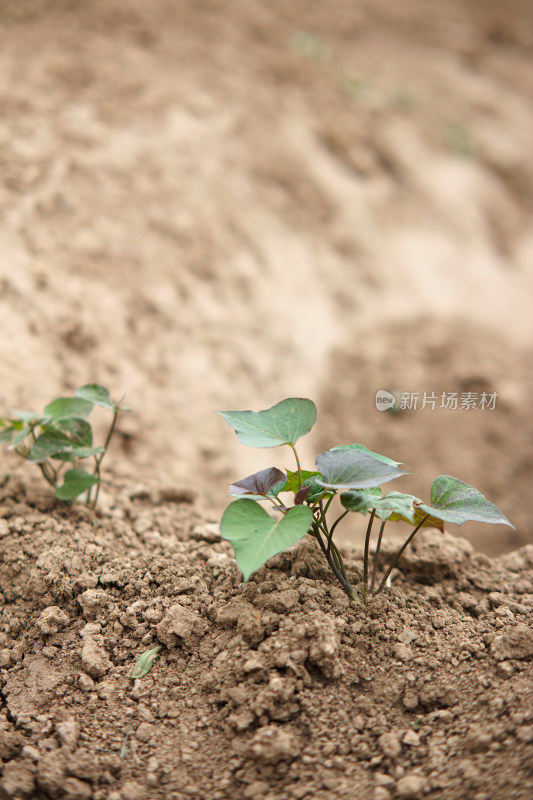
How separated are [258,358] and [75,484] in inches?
80.0

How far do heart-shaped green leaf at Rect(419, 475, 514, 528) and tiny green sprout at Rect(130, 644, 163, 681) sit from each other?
2.23ft

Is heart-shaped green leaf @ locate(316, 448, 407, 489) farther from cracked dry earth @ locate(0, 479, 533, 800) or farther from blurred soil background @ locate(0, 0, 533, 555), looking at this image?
blurred soil background @ locate(0, 0, 533, 555)

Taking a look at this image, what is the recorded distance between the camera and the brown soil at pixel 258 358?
43.8 inches

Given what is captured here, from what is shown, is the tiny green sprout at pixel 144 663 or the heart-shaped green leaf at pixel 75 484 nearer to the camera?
the tiny green sprout at pixel 144 663

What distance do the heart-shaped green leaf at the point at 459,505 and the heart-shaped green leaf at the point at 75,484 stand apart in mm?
900

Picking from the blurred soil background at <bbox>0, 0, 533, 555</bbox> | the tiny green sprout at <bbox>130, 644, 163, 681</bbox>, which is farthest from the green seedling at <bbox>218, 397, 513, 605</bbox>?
the blurred soil background at <bbox>0, 0, 533, 555</bbox>

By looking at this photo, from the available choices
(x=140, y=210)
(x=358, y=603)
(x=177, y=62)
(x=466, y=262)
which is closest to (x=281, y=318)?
(x=140, y=210)

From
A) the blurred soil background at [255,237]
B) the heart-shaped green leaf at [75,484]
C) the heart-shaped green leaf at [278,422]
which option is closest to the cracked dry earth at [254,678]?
the heart-shaped green leaf at [75,484]

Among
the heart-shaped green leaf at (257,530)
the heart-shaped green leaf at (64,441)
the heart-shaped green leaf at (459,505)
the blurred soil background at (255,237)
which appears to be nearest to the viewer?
the heart-shaped green leaf at (257,530)

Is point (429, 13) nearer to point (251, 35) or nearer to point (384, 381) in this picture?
point (251, 35)

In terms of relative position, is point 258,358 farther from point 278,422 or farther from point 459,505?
point 459,505

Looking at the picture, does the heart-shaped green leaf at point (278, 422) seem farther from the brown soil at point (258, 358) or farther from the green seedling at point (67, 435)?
the green seedling at point (67, 435)

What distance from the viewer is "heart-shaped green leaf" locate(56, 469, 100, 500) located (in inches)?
61.3

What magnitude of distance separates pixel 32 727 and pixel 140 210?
3.00 meters
